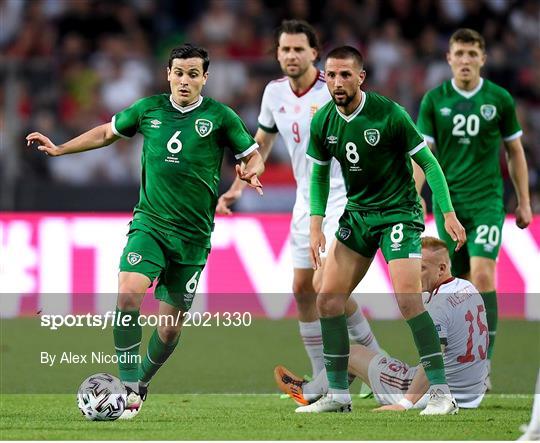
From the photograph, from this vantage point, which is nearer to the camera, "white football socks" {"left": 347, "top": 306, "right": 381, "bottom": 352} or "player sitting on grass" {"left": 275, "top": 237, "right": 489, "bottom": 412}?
"player sitting on grass" {"left": 275, "top": 237, "right": 489, "bottom": 412}

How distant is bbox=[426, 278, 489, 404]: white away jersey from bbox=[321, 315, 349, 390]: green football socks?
2.17ft

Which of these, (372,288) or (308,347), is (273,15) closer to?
(372,288)

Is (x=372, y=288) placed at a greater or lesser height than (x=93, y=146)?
lesser

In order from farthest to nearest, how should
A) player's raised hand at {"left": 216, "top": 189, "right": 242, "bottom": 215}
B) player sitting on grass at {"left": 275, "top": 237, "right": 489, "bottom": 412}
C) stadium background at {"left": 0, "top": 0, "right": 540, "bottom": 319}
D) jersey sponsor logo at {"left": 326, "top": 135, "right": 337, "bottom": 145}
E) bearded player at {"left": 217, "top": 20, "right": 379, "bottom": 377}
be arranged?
stadium background at {"left": 0, "top": 0, "right": 540, "bottom": 319} < bearded player at {"left": 217, "top": 20, "right": 379, "bottom": 377} < player's raised hand at {"left": 216, "top": 189, "right": 242, "bottom": 215} < player sitting on grass at {"left": 275, "top": 237, "right": 489, "bottom": 412} < jersey sponsor logo at {"left": 326, "top": 135, "right": 337, "bottom": 145}

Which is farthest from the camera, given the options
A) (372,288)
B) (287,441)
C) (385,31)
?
(385,31)

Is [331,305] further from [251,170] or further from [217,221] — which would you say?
[217,221]

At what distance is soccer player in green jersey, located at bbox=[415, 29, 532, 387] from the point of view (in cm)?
1052

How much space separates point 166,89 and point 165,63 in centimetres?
39

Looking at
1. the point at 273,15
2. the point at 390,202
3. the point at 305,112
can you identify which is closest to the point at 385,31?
the point at 273,15

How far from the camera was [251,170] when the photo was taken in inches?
343

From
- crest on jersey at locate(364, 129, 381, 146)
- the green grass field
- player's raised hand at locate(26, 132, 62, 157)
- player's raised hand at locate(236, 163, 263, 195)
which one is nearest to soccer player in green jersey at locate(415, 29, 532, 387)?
the green grass field

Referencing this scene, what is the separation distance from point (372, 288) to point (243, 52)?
19.4ft

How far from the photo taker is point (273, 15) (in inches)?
789

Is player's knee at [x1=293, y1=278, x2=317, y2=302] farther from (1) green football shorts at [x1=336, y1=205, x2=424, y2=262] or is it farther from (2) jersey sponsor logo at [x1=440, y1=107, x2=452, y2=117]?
(2) jersey sponsor logo at [x1=440, y1=107, x2=452, y2=117]
